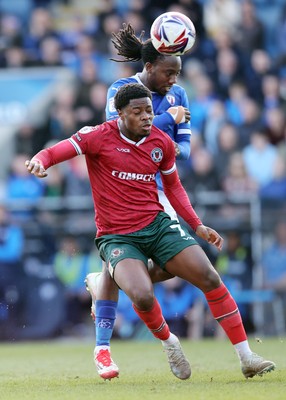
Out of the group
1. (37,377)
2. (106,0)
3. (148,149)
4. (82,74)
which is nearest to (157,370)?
(37,377)

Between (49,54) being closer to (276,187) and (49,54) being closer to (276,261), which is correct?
(276,187)

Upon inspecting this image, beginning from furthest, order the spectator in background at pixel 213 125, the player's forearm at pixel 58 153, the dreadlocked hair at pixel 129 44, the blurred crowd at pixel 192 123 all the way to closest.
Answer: the spectator in background at pixel 213 125 → the blurred crowd at pixel 192 123 → the dreadlocked hair at pixel 129 44 → the player's forearm at pixel 58 153

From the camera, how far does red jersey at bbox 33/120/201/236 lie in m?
7.36

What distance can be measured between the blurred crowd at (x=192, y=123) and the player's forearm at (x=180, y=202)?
4290mm

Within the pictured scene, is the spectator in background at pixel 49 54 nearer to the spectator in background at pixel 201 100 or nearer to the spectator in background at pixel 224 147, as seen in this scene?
the spectator in background at pixel 201 100

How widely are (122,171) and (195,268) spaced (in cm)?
95

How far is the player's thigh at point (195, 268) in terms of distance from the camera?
23.2ft

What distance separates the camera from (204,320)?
13.6m

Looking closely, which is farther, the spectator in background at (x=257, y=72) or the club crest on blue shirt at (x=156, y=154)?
the spectator in background at (x=257, y=72)

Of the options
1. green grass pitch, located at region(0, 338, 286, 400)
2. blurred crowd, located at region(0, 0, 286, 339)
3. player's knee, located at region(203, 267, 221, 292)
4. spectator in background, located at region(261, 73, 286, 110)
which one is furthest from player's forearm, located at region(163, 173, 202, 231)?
spectator in background, located at region(261, 73, 286, 110)

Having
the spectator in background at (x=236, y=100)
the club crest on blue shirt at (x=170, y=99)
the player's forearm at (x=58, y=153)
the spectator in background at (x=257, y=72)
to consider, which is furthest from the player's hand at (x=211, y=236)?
the spectator in background at (x=257, y=72)

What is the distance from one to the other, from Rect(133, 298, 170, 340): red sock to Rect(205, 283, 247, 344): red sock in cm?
41

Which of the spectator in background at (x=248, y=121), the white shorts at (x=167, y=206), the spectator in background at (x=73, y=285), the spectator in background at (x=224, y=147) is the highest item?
the white shorts at (x=167, y=206)

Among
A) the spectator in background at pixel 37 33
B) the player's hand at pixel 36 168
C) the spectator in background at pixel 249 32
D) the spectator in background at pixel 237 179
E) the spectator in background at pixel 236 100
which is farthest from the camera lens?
the spectator in background at pixel 37 33
